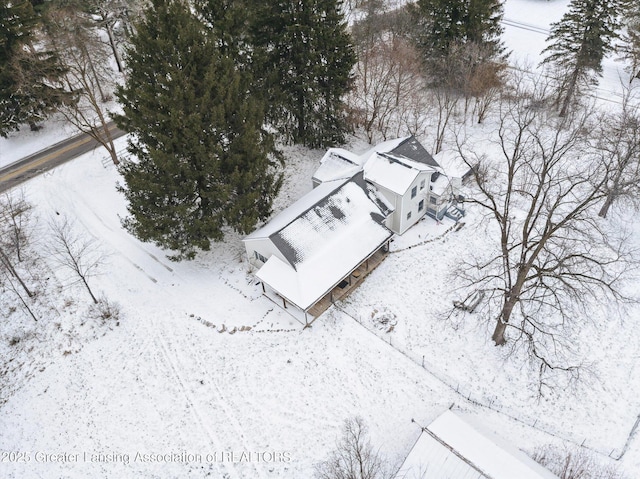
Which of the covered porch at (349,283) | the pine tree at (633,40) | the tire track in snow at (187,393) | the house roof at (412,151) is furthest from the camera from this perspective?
the pine tree at (633,40)

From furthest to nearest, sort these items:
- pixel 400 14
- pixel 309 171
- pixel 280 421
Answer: pixel 400 14
pixel 309 171
pixel 280 421

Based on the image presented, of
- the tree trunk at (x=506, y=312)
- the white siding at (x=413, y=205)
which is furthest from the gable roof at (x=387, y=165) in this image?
the tree trunk at (x=506, y=312)

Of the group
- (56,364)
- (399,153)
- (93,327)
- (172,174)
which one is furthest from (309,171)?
(56,364)

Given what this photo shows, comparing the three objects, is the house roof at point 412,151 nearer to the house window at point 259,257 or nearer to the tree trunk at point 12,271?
the house window at point 259,257

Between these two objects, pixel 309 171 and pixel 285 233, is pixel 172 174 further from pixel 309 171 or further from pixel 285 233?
pixel 309 171

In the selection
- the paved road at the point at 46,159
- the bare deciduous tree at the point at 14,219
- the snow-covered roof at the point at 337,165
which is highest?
the snow-covered roof at the point at 337,165
